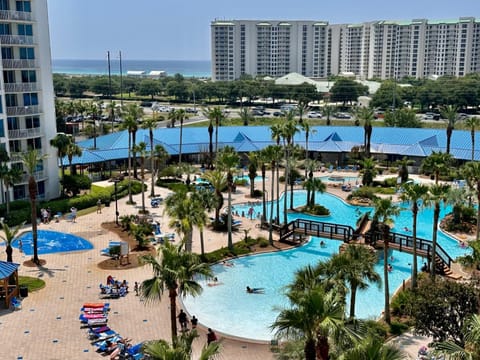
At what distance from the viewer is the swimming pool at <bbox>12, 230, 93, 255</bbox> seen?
43.8 metres

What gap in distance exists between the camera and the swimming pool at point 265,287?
107 feet

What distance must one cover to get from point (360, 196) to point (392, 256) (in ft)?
60.4

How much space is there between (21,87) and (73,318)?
30.5 m

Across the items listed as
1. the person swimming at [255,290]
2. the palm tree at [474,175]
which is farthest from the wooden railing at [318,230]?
the person swimming at [255,290]

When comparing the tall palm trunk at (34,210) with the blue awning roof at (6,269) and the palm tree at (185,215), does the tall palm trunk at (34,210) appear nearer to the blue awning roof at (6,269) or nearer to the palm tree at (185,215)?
the blue awning roof at (6,269)

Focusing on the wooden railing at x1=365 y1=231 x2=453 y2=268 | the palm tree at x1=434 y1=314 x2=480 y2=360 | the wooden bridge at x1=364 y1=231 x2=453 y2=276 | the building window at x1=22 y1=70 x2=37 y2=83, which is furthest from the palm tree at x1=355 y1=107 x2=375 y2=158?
the palm tree at x1=434 y1=314 x2=480 y2=360

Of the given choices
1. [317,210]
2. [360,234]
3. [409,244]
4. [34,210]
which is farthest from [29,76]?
[409,244]

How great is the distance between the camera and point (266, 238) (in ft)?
156

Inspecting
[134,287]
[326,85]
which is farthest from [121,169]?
Result: [326,85]

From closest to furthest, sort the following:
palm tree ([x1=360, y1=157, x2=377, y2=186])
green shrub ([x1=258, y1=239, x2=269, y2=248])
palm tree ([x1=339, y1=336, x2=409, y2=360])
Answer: palm tree ([x1=339, y1=336, x2=409, y2=360])
green shrub ([x1=258, y1=239, x2=269, y2=248])
palm tree ([x1=360, y1=157, x2=377, y2=186])

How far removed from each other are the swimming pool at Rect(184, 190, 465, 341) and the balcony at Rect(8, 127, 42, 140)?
25.3 meters

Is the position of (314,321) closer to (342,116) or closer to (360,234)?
(360,234)

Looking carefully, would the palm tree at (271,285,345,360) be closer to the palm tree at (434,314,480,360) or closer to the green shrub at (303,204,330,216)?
the palm tree at (434,314,480,360)

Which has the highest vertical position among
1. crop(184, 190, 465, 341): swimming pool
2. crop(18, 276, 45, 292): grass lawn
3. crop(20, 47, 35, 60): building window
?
crop(20, 47, 35, 60): building window
